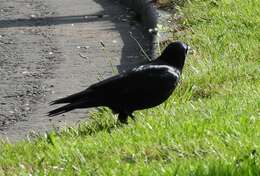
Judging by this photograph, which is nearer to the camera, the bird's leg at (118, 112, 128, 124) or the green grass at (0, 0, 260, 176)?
the green grass at (0, 0, 260, 176)

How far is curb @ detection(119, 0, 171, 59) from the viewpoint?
8862 mm

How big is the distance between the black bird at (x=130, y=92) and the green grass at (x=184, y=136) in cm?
13

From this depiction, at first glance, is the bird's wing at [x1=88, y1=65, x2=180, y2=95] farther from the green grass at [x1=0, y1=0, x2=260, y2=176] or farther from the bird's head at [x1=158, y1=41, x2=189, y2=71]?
the green grass at [x1=0, y1=0, x2=260, y2=176]

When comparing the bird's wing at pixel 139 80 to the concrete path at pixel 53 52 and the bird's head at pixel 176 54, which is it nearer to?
the bird's head at pixel 176 54

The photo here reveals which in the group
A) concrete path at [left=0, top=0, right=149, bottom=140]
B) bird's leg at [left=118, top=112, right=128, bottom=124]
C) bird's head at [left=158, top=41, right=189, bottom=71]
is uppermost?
bird's head at [left=158, top=41, right=189, bottom=71]

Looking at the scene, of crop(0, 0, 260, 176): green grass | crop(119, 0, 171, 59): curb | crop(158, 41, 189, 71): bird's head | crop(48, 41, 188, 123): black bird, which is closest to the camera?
crop(0, 0, 260, 176): green grass

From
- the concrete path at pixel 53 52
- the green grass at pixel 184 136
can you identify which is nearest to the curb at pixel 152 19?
the concrete path at pixel 53 52

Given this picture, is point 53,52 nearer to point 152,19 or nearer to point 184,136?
point 152,19

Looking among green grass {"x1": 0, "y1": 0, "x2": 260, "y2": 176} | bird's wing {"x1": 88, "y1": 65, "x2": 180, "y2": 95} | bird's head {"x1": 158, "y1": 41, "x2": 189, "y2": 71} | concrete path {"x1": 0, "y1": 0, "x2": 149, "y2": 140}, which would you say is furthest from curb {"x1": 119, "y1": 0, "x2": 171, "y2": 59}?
bird's wing {"x1": 88, "y1": 65, "x2": 180, "y2": 95}

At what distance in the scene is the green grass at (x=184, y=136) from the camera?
16.4ft

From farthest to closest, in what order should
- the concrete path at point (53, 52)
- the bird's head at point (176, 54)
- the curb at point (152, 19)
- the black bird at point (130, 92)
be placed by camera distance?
the curb at point (152, 19) → the concrete path at point (53, 52) → the bird's head at point (176, 54) → the black bird at point (130, 92)

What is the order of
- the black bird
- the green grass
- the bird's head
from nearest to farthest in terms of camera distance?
the green grass → the black bird → the bird's head

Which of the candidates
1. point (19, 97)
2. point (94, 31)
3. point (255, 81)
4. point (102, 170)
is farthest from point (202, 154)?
point (94, 31)

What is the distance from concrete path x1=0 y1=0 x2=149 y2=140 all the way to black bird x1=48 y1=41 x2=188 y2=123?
2.97 feet
